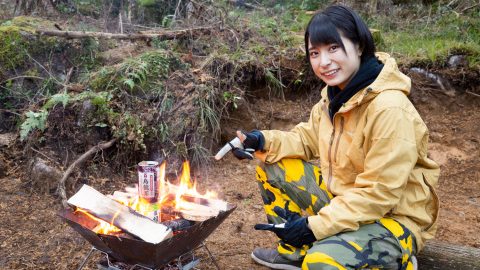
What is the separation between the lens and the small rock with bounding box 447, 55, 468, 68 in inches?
199

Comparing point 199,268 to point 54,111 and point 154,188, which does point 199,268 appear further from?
point 54,111

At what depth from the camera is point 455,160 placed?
4742 millimetres

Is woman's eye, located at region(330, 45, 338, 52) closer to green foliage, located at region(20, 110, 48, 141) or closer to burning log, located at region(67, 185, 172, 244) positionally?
burning log, located at region(67, 185, 172, 244)

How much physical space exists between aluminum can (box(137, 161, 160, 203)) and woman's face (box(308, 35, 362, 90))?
1.05 m

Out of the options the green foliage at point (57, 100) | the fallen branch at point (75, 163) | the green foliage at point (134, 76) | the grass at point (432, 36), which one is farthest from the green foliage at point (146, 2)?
the grass at point (432, 36)

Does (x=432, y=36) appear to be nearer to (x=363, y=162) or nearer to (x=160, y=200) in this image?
(x=363, y=162)

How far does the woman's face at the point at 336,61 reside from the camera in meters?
2.26

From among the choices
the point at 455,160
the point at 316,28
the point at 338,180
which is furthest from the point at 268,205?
the point at 455,160

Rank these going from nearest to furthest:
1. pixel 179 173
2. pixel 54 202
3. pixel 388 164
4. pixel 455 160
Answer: pixel 388 164 → pixel 54 202 → pixel 179 173 → pixel 455 160

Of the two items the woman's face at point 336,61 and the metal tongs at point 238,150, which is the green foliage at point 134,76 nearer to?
the metal tongs at point 238,150

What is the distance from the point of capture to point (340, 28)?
2.23 meters

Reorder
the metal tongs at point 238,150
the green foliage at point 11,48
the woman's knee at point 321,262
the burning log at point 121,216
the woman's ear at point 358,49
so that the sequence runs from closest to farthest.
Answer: the woman's knee at point 321,262
the burning log at point 121,216
the woman's ear at point 358,49
the metal tongs at point 238,150
the green foliage at point 11,48

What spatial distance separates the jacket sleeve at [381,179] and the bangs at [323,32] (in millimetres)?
431

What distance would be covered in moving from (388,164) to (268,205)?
0.97 metres
